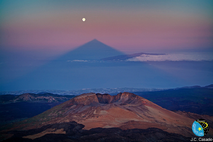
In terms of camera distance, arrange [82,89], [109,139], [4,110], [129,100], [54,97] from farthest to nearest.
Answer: [82,89] < [54,97] < [4,110] < [129,100] < [109,139]

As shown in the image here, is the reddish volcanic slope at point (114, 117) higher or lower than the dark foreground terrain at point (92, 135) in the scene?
higher

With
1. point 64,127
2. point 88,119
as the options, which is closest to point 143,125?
point 88,119

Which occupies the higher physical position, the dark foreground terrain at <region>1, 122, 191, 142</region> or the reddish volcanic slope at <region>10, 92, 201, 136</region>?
the reddish volcanic slope at <region>10, 92, 201, 136</region>

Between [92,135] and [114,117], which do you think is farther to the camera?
[114,117]

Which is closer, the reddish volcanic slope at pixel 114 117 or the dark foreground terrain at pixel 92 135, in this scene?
the dark foreground terrain at pixel 92 135

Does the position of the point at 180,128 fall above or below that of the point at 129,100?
below

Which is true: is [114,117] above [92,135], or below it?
above

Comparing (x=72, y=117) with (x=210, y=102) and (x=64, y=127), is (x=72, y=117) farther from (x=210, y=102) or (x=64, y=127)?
(x=210, y=102)

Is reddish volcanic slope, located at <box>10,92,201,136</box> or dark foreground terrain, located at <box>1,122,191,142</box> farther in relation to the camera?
reddish volcanic slope, located at <box>10,92,201,136</box>
